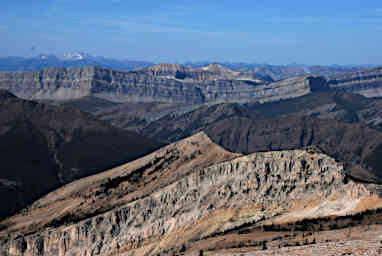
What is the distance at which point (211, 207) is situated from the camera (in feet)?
267

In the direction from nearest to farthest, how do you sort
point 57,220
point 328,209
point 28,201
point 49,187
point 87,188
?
point 328,209 → point 57,220 → point 87,188 → point 28,201 → point 49,187

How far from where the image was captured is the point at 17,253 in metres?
84.6

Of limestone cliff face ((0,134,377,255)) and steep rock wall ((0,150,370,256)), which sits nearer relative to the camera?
limestone cliff face ((0,134,377,255))

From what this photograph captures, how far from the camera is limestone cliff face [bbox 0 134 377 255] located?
246ft

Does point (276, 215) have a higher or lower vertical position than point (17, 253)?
higher

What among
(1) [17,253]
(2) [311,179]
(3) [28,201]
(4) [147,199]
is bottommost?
(3) [28,201]

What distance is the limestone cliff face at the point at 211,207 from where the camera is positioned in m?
74.9

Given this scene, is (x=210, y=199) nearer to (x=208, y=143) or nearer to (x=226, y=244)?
(x=226, y=244)

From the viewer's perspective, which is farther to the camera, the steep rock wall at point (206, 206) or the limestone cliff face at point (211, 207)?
the steep rock wall at point (206, 206)

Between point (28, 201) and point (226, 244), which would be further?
point (28, 201)

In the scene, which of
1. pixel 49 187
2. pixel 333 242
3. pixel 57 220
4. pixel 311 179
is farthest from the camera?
pixel 49 187

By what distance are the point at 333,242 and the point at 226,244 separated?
12248 millimetres

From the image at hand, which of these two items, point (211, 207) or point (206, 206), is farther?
point (206, 206)

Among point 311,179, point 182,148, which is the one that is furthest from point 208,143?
point 311,179
